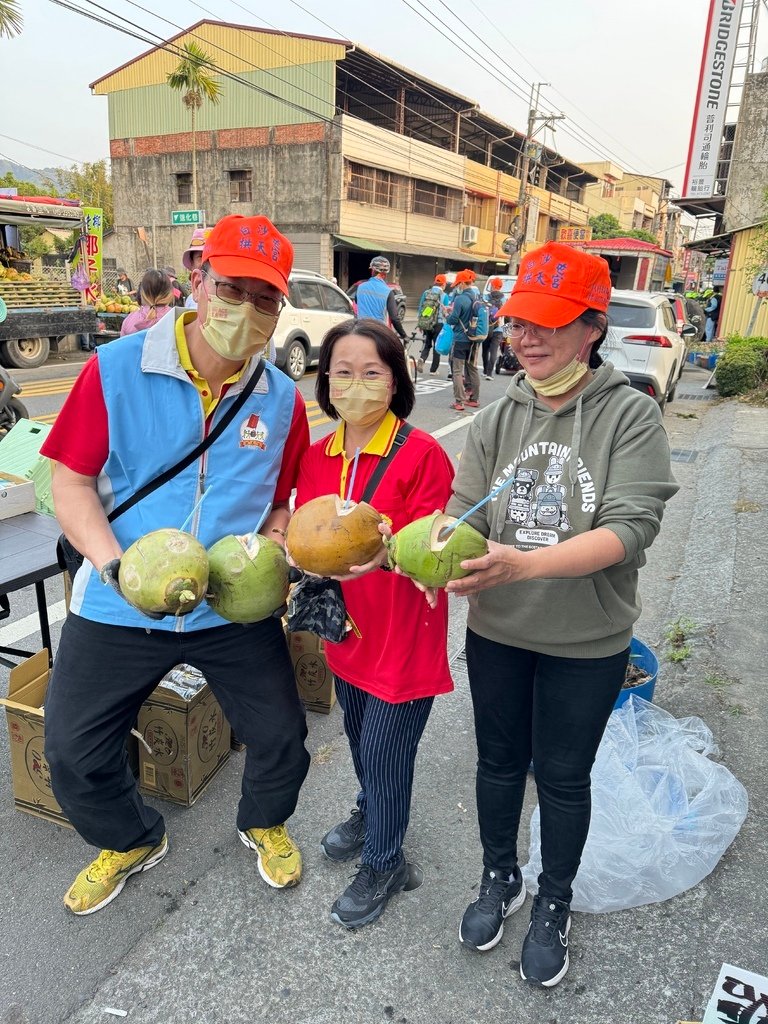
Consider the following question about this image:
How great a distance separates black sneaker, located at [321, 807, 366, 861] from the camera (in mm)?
2518

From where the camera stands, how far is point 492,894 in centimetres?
221

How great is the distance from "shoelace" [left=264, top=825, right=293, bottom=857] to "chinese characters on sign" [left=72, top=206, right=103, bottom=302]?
1479 cm

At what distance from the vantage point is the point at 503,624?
1.91 metres

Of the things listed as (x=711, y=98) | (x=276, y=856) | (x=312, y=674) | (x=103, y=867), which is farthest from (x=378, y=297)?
(x=711, y=98)

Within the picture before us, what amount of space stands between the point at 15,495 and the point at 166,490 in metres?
1.51

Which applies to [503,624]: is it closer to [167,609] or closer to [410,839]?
[167,609]

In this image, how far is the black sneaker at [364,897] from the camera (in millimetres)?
2234

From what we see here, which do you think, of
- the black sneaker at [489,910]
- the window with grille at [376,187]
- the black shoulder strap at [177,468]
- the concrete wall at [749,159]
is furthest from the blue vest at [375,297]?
the window with grille at [376,187]

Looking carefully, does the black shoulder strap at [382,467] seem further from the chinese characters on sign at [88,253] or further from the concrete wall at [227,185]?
the concrete wall at [227,185]

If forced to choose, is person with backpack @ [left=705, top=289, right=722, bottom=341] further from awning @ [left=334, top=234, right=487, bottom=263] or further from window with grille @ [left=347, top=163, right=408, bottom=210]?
window with grille @ [left=347, top=163, right=408, bottom=210]

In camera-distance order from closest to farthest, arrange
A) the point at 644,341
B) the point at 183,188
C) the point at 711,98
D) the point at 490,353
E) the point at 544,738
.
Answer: the point at 544,738, the point at 644,341, the point at 490,353, the point at 711,98, the point at 183,188

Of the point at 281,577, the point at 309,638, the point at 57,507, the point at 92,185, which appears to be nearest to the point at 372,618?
the point at 281,577

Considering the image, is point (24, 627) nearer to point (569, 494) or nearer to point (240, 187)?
point (569, 494)

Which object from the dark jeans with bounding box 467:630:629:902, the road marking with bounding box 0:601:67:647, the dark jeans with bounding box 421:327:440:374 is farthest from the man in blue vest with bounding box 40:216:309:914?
the dark jeans with bounding box 421:327:440:374
